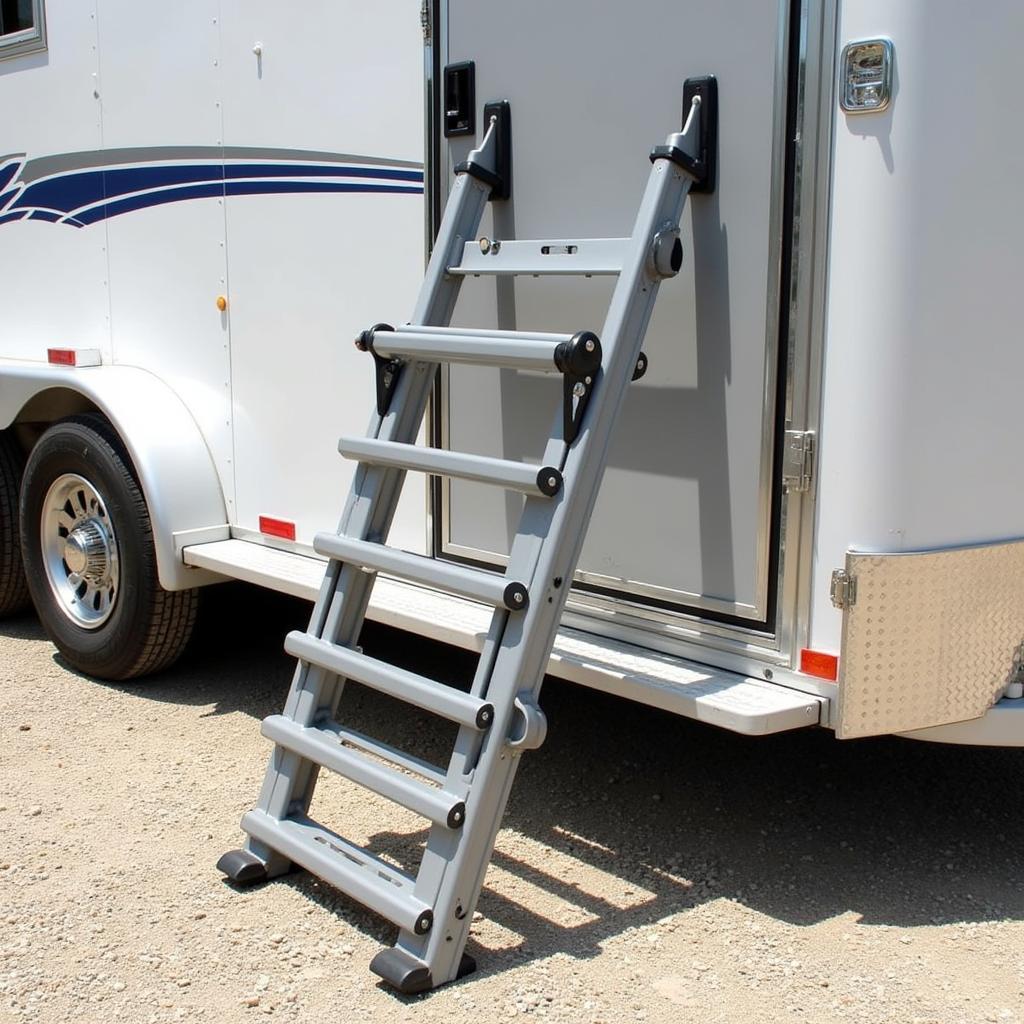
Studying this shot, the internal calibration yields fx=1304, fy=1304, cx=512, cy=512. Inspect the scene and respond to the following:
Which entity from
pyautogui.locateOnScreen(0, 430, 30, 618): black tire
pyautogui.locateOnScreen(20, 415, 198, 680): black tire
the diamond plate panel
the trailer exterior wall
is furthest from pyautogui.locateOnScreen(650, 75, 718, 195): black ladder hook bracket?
pyautogui.locateOnScreen(0, 430, 30, 618): black tire

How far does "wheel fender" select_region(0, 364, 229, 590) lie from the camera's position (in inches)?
165

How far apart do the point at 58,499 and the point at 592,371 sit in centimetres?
269

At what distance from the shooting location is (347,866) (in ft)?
9.66

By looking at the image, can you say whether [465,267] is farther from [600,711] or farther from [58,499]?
[58,499]

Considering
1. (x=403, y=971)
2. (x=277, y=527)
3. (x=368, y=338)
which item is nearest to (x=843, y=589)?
(x=403, y=971)

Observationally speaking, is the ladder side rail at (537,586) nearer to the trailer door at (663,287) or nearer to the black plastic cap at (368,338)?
the trailer door at (663,287)

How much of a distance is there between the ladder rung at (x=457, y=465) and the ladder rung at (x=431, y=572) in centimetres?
20

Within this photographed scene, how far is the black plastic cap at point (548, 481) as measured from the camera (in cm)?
277

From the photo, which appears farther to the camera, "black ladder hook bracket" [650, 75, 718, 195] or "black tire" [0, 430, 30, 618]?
"black tire" [0, 430, 30, 618]

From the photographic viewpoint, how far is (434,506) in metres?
3.61

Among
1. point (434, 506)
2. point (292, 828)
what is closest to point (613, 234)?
Answer: point (434, 506)

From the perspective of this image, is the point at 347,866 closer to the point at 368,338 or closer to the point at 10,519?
the point at 368,338

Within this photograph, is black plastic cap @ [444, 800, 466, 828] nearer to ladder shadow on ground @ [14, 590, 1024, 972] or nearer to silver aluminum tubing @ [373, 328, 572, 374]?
ladder shadow on ground @ [14, 590, 1024, 972]

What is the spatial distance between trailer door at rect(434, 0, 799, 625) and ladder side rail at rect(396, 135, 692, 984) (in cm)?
15
